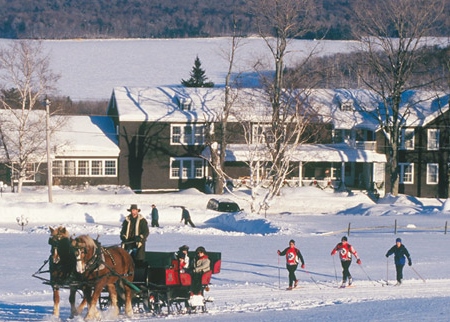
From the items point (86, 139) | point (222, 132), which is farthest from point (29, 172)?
point (222, 132)

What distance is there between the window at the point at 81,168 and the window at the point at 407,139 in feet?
69.0

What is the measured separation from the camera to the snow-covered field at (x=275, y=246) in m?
20.4

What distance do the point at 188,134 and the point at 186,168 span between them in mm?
2419

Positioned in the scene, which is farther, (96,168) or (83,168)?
(96,168)

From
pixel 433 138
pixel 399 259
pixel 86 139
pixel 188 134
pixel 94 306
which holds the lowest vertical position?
pixel 94 306

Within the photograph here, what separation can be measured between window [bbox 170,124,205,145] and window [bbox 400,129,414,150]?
573 inches

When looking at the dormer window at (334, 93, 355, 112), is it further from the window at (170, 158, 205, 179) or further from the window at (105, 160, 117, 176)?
the window at (105, 160, 117, 176)

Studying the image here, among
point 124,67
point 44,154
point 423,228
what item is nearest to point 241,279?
point 423,228

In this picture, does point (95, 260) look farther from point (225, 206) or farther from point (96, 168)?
point (96, 168)

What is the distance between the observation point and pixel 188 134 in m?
63.8

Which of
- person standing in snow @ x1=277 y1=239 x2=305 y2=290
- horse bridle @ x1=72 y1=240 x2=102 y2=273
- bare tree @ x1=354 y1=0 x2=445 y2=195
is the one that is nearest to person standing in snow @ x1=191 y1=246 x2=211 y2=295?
horse bridle @ x1=72 y1=240 x2=102 y2=273

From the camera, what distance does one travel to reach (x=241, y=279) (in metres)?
26.2

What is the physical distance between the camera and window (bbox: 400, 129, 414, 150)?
65.4 meters

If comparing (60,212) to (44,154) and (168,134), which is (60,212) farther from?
(168,134)
